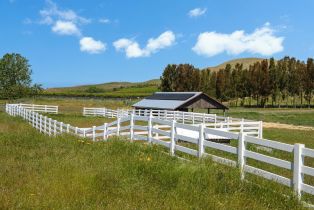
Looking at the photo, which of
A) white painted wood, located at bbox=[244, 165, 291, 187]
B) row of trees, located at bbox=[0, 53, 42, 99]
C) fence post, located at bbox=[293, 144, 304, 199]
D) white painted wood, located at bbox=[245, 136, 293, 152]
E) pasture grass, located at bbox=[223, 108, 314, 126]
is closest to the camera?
fence post, located at bbox=[293, 144, 304, 199]

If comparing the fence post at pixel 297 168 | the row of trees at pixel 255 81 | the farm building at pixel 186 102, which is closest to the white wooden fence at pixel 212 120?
the farm building at pixel 186 102

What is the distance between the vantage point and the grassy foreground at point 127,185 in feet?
21.5

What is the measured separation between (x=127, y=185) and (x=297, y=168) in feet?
9.61

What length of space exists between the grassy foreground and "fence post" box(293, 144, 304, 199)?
0.18 m

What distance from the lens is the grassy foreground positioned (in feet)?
21.5

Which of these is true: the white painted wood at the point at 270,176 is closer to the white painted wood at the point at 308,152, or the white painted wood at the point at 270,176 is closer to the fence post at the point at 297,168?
the fence post at the point at 297,168

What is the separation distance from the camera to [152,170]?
859 cm

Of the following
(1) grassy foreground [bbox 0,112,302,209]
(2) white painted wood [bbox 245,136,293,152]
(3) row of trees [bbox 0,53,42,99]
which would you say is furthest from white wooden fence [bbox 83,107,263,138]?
(3) row of trees [bbox 0,53,42,99]

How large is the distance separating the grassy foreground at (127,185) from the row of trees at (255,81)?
87471mm

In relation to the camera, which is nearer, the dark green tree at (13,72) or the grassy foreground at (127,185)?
the grassy foreground at (127,185)

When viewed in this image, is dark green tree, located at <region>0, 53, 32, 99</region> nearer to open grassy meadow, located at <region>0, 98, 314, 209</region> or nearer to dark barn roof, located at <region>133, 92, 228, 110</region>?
dark barn roof, located at <region>133, 92, 228, 110</region>

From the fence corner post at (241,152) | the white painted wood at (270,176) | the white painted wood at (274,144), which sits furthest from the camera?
the fence corner post at (241,152)

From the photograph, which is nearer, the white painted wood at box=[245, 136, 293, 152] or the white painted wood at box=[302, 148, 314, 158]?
the white painted wood at box=[302, 148, 314, 158]

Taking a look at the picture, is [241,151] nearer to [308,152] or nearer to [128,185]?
[308,152]
